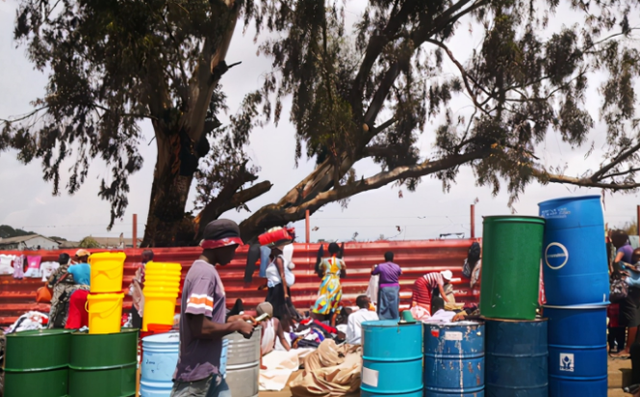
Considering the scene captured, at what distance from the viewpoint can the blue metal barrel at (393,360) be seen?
17.3 feet

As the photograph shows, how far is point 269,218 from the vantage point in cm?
1894

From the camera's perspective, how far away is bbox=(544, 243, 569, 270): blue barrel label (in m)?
5.27

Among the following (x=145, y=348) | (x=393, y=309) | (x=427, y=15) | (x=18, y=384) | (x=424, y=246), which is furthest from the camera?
(x=427, y=15)

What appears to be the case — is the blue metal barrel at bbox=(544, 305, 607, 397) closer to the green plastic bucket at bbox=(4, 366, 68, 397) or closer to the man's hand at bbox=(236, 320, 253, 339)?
the man's hand at bbox=(236, 320, 253, 339)

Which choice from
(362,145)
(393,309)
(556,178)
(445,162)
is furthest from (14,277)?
(556,178)

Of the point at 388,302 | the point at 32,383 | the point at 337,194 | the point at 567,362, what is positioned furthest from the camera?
the point at 337,194

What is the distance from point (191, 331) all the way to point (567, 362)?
136 inches

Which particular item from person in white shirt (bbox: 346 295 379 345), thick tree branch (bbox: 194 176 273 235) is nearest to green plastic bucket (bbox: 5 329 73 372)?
person in white shirt (bbox: 346 295 379 345)

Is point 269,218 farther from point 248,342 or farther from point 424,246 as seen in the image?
point 248,342

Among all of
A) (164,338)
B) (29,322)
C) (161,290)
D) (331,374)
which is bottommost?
(331,374)

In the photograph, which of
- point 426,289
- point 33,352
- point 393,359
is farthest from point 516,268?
point 426,289

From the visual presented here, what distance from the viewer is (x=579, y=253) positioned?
→ 17.1 feet

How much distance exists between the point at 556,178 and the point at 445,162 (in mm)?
3408

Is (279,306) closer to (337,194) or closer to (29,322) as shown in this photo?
(29,322)
